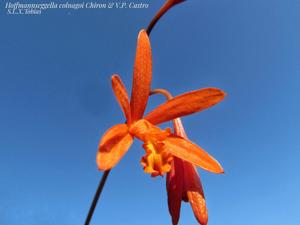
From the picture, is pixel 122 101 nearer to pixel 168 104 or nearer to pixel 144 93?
pixel 144 93

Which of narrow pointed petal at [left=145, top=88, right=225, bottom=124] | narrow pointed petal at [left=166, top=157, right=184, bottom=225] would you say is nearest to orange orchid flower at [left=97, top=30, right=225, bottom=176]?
narrow pointed petal at [left=145, top=88, right=225, bottom=124]

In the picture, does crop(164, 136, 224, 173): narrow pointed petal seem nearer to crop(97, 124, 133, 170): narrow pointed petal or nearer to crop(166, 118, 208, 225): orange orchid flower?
crop(166, 118, 208, 225): orange orchid flower

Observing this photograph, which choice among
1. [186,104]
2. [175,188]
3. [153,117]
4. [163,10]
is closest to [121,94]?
[153,117]

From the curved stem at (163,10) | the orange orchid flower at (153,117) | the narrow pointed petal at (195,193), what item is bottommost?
the narrow pointed petal at (195,193)

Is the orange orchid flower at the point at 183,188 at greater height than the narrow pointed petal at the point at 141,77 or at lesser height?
lesser

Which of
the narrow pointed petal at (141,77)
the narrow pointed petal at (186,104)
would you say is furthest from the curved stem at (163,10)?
the narrow pointed petal at (186,104)

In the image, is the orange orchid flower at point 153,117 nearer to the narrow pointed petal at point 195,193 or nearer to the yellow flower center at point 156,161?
the yellow flower center at point 156,161
